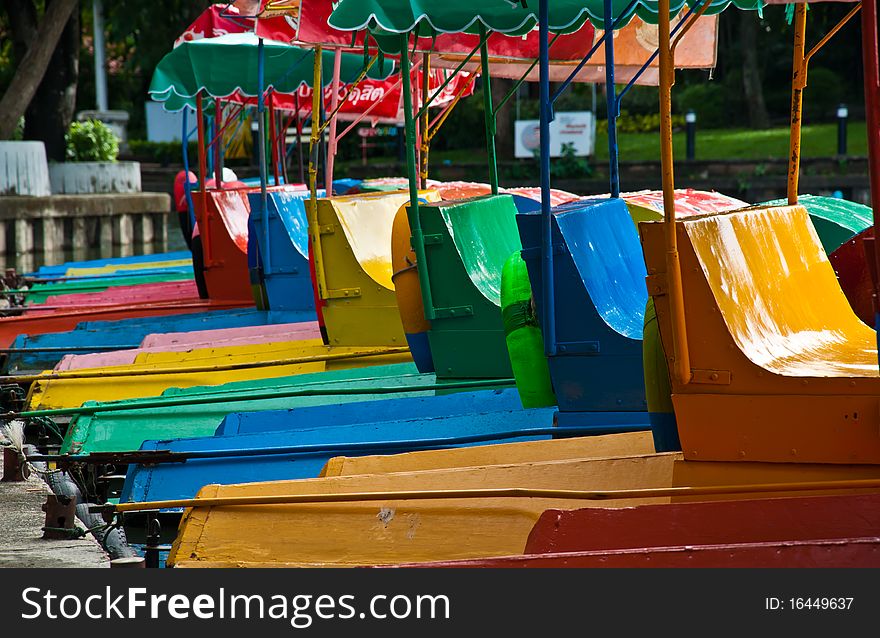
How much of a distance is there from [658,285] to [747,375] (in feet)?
1.32

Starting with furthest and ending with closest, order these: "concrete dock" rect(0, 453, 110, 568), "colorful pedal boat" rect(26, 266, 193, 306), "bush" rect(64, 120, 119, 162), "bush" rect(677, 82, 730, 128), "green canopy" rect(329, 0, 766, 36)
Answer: "bush" rect(677, 82, 730, 128) < "bush" rect(64, 120, 119, 162) < "colorful pedal boat" rect(26, 266, 193, 306) < "green canopy" rect(329, 0, 766, 36) < "concrete dock" rect(0, 453, 110, 568)

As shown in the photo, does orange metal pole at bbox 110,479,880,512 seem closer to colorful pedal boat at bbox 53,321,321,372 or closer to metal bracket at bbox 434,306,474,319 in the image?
metal bracket at bbox 434,306,474,319

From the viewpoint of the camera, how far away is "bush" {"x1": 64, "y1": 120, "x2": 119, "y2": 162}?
27.0 metres

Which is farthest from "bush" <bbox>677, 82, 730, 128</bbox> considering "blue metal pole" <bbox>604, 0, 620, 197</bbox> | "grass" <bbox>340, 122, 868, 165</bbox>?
"blue metal pole" <bbox>604, 0, 620, 197</bbox>

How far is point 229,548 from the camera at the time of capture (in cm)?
502

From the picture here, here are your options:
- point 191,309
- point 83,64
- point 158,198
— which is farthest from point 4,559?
point 83,64

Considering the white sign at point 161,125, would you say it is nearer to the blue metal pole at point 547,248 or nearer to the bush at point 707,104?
the bush at point 707,104

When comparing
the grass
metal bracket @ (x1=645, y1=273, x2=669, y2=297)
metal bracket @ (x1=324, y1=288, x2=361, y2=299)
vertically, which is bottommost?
metal bracket @ (x1=324, y1=288, x2=361, y2=299)

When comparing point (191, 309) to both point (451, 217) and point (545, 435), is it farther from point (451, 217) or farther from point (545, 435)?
point (545, 435)

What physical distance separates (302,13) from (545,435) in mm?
3750

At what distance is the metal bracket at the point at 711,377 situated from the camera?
4594 mm

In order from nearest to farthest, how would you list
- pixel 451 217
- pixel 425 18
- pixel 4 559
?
pixel 4 559
pixel 425 18
pixel 451 217

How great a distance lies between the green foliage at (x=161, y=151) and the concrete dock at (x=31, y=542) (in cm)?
2900

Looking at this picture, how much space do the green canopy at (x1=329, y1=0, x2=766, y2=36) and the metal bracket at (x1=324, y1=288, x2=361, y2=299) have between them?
7.43 ft
